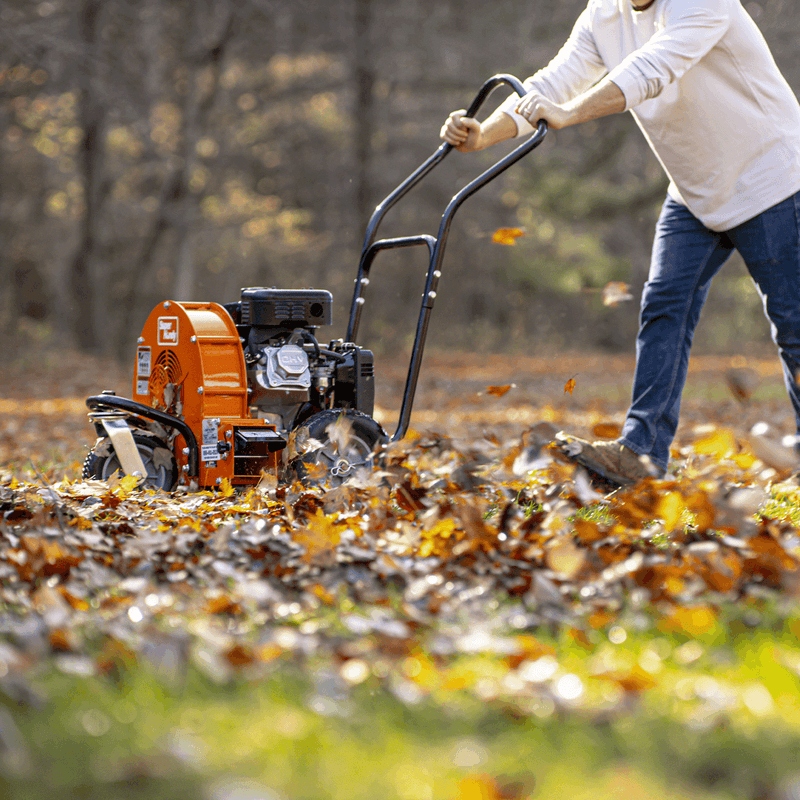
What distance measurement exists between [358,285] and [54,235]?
738 inches

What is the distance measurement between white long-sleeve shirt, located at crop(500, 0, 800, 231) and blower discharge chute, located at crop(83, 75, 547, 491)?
435 millimetres

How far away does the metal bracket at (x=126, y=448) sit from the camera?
374 cm

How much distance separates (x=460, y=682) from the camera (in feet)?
6.04

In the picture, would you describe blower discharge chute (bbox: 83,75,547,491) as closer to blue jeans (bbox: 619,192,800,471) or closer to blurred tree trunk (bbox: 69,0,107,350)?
blue jeans (bbox: 619,192,800,471)

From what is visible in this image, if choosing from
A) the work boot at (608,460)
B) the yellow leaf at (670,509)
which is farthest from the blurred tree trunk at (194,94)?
the yellow leaf at (670,509)

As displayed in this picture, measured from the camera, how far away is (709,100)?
12.3 ft

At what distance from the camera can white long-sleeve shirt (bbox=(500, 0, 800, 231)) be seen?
3.48m

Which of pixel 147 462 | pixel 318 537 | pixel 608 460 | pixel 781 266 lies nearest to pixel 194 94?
pixel 147 462

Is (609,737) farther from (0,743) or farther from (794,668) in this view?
(0,743)

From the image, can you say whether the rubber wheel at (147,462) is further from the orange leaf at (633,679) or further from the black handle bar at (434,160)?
the orange leaf at (633,679)

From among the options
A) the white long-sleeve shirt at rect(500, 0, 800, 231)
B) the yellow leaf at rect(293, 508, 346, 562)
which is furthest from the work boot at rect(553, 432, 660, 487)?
the yellow leaf at rect(293, 508, 346, 562)

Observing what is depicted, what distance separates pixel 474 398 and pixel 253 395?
294 inches

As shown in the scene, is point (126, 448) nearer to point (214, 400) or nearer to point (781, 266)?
point (214, 400)

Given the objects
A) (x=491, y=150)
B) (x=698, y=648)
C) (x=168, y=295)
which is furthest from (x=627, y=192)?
(x=698, y=648)
